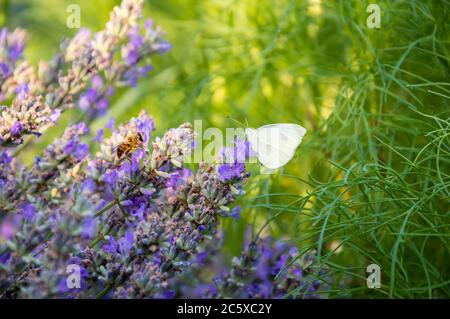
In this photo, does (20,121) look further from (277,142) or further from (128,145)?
(277,142)

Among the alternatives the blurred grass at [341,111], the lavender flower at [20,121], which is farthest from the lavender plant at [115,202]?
the blurred grass at [341,111]

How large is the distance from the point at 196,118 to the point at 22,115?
0.58m

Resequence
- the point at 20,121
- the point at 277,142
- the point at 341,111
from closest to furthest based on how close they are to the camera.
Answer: the point at 20,121, the point at 277,142, the point at 341,111

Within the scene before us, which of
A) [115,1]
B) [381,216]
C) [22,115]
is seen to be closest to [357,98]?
[381,216]

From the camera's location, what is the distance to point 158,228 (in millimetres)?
736

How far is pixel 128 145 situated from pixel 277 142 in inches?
10.2

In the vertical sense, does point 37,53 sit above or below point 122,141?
above

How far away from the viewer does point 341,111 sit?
117 centimetres

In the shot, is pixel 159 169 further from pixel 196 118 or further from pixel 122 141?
pixel 196 118

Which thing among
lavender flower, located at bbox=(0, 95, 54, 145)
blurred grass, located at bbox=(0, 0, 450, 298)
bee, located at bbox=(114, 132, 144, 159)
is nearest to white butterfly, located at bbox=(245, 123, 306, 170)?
blurred grass, located at bbox=(0, 0, 450, 298)

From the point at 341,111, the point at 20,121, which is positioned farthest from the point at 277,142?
the point at 20,121

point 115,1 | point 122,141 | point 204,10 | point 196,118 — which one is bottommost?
point 122,141

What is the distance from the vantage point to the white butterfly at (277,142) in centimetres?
94

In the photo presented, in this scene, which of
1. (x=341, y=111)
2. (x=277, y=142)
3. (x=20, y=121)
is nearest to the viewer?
(x=20, y=121)
